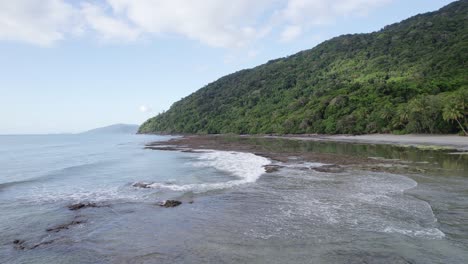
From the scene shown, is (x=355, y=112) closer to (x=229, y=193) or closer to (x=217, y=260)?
(x=229, y=193)

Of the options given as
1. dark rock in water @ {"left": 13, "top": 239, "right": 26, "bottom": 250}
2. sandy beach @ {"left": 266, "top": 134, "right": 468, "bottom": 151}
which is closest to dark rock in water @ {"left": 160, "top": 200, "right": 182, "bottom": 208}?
dark rock in water @ {"left": 13, "top": 239, "right": 26, "bottom": 250}

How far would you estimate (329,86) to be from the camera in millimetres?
141125

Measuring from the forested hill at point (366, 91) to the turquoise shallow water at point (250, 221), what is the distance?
175 ft

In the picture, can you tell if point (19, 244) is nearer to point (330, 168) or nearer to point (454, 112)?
point (330, 168)

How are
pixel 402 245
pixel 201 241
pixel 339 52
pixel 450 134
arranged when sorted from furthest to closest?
pixel 339 52
pixel 450 134
pixel 201 241
pixel 402 245

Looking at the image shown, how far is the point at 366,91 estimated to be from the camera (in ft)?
349

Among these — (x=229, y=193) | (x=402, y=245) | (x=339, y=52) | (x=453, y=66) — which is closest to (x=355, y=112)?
(x=453, y=66)

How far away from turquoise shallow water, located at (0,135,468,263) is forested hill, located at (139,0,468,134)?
53.3 metres

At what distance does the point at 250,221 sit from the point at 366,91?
105274mm

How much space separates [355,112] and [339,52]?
345ft

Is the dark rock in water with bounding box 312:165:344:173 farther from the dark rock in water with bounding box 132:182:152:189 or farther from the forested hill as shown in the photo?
the forested hill

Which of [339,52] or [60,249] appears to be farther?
[339,52]

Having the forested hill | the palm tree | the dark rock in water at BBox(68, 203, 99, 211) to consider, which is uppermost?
the forested hill

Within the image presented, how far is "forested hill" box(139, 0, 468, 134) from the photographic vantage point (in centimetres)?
7094
